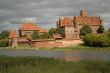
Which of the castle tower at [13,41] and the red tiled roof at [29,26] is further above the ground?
the red tiled roof at [29,26]

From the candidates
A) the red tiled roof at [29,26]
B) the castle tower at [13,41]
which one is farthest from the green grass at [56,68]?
the red tiled roof at [29,26]

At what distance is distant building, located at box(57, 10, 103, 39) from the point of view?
272 feet

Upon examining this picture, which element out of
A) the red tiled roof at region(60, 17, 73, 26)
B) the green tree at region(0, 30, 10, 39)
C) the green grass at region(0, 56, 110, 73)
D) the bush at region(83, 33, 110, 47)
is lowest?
the green grass at region(0, 56, 110, 73)

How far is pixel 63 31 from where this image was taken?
275 ft

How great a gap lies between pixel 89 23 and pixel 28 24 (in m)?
24.1

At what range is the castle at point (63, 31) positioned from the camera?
68625 millimetres

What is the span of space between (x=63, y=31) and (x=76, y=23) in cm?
574

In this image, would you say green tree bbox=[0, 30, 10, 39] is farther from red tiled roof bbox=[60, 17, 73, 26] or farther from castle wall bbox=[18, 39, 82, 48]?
castle wall bbox=[18, 39, 82, 48]

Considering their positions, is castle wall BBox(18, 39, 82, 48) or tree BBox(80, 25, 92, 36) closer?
castle wall BBox(18, 39, 82, 48)

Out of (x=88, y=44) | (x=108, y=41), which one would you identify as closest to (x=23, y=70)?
(x=108, y=41)

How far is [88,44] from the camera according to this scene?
6362 cm

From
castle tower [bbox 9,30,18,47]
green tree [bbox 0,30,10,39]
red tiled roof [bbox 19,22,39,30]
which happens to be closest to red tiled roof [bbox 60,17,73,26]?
castle tower [bbox 9,30,18,47]

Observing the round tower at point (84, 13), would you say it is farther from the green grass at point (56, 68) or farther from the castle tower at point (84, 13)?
the green grass at point (56, 68)

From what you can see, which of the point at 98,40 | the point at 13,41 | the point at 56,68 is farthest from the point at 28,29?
the point at 56,68
